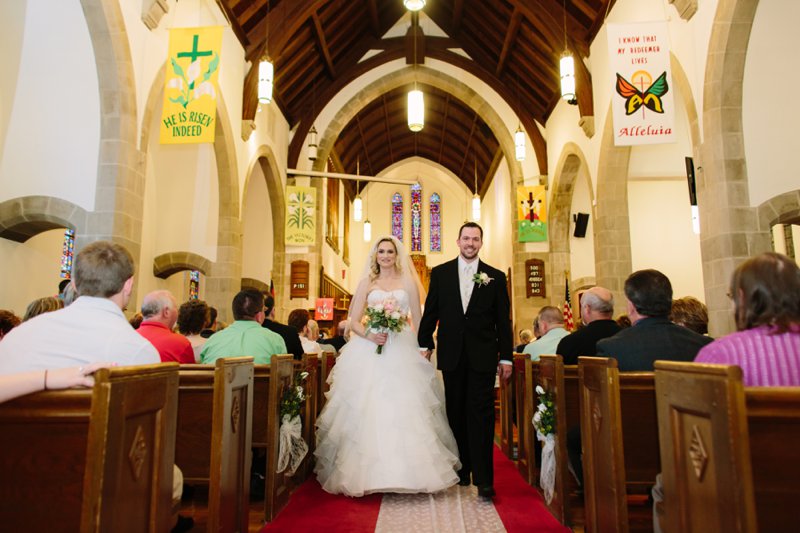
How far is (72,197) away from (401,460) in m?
4.75

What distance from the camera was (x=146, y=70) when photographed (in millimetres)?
6113

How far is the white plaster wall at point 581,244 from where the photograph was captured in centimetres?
1137

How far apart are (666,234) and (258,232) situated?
7914mm

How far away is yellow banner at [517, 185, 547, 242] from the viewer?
1087 cm

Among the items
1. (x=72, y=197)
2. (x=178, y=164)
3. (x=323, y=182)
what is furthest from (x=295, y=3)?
(x=72, y=197)

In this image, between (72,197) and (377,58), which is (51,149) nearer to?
(72,197)

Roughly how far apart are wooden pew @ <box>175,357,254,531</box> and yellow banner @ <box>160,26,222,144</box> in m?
3.93

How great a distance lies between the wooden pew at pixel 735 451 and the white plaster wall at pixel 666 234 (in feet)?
32.5

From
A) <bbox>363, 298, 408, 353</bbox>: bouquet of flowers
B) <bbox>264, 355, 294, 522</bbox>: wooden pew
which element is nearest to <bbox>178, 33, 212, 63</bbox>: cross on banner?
<bbox>363, 298, 408, 353</bbox>: bouquet of flowers

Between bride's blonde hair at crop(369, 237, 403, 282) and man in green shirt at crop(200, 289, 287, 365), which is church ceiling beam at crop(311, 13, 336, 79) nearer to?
bride's blonde hair at crop(369, 237, 403, 282)

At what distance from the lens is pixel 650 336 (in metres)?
2.35

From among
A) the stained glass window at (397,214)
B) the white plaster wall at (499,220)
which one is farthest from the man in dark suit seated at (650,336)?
the stained glass window at (397,214)

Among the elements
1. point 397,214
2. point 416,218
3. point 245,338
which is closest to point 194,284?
point 245,338

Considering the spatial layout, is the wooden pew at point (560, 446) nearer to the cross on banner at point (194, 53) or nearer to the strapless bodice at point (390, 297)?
the strapless bodice at point (390, 297)
